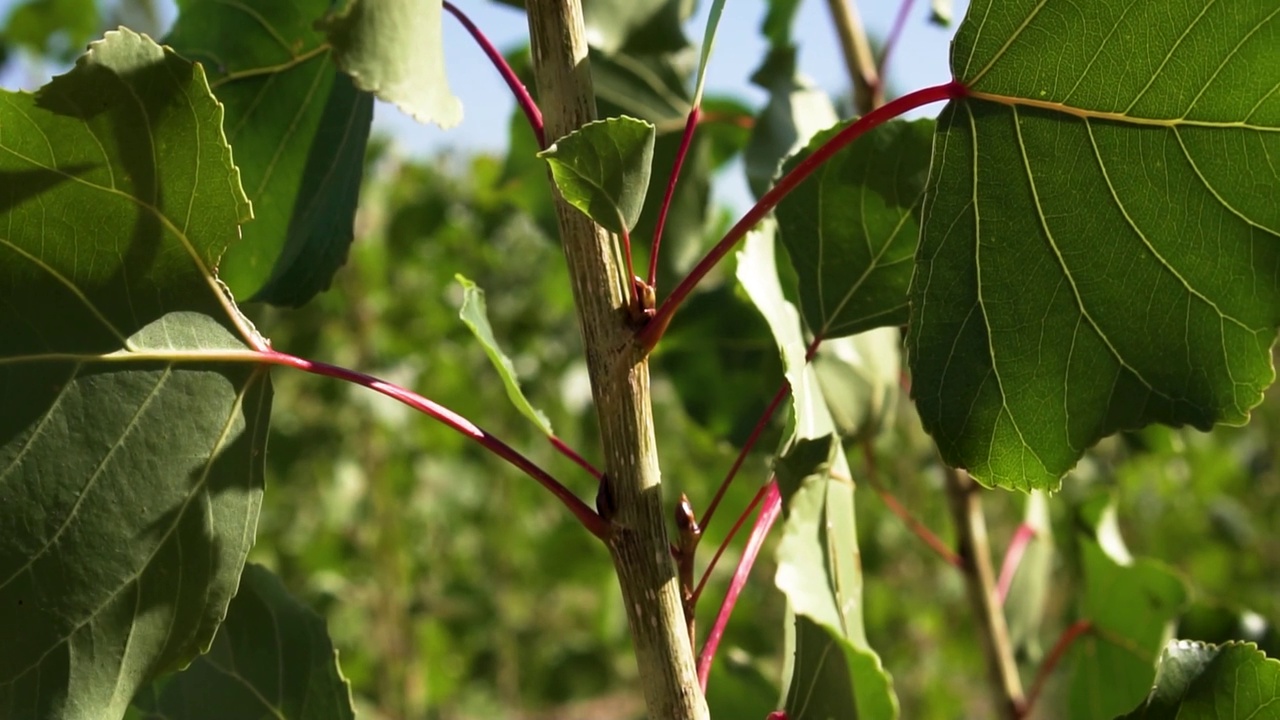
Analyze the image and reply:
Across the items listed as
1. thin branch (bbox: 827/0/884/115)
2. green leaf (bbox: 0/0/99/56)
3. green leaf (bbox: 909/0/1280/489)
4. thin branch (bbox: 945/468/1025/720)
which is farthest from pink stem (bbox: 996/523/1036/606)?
green leaf (bbox: 0/0/99/56)

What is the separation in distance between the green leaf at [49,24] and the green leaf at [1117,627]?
2067 mm

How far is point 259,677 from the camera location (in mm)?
620

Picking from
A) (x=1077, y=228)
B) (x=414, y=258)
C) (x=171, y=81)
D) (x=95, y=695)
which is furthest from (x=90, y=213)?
(x=414, y=258)

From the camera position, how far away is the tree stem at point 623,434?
20.1 inches

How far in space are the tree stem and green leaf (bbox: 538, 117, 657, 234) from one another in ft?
0.16

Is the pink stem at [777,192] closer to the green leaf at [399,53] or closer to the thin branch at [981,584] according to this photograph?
the green leaf at [399,53]

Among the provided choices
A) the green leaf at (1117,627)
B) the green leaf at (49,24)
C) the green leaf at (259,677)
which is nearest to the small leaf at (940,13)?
the green leaf at (1117,627)

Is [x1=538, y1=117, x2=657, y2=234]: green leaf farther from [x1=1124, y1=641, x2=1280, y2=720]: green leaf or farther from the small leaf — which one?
the small leaf

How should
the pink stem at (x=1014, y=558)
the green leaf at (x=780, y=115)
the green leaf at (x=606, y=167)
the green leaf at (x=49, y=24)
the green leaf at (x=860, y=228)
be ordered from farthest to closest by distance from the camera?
the green leaf at (x=49, y=24), the pink stem at (x=1014, y=558), the green leaf at (x=780, y=115), the green leaf at (x=860, y=228), the green leaf at (x=606, y=167)

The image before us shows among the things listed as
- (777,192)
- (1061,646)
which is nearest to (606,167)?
(777,192)

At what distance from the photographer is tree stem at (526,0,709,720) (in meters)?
0.51

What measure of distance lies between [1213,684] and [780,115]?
541 mm

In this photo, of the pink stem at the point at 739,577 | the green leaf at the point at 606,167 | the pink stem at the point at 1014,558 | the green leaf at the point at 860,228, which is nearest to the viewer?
the green leaf at the point at 606,167

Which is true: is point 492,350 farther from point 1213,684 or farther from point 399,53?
point 1213,684
